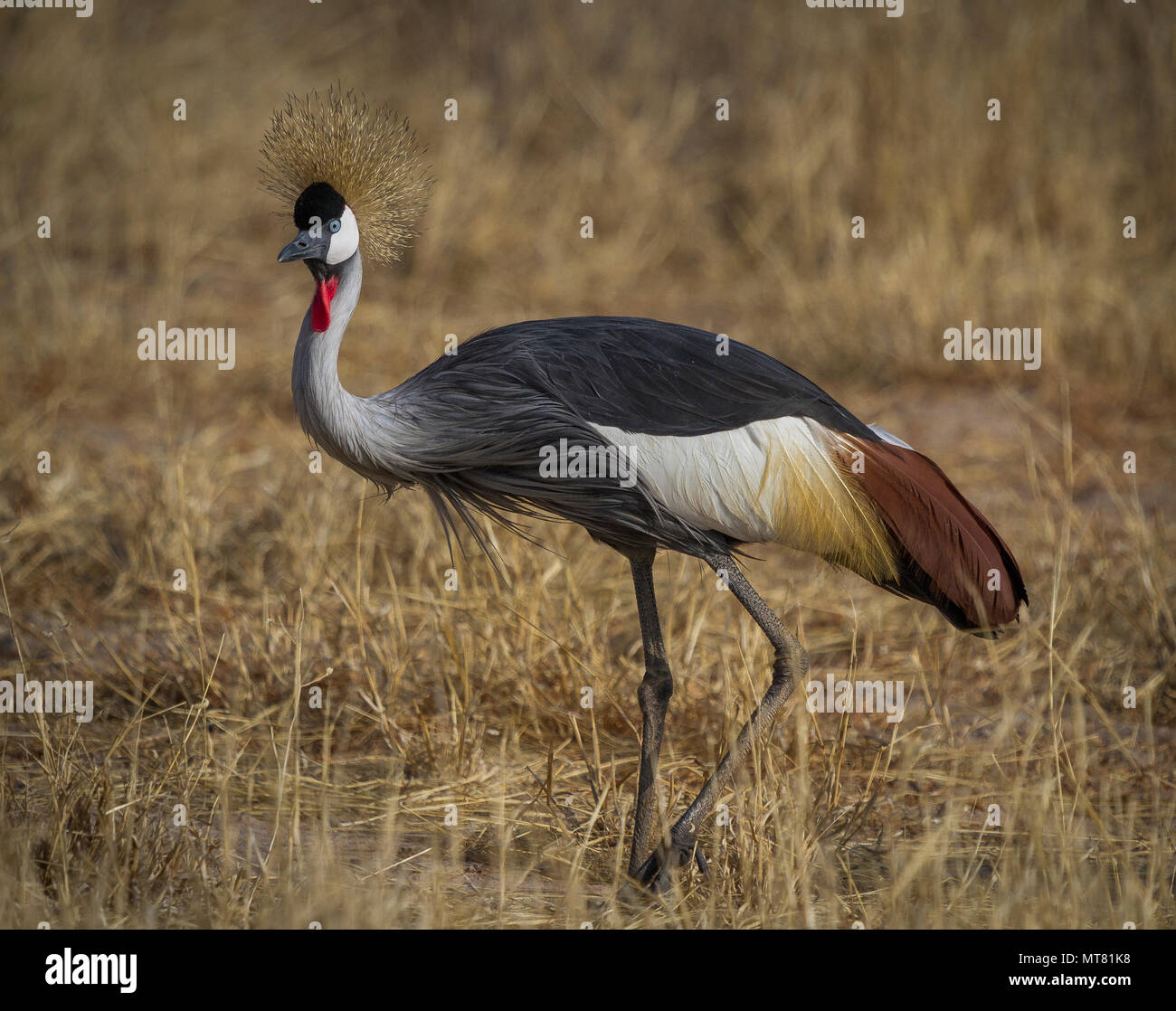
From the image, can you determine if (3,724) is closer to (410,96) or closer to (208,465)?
(208,465)

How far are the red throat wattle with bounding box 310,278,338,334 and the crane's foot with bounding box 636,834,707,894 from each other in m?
1.13

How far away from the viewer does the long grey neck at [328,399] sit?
2.51 meters

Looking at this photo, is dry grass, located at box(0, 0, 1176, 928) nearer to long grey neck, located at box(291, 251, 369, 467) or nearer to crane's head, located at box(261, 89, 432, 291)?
long grey neck, located at box(291, 251, 369, 467)

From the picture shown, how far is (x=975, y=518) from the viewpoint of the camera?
9.28 ft

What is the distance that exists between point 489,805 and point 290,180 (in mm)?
1348

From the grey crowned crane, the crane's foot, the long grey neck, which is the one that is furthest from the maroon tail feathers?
the long grey neck

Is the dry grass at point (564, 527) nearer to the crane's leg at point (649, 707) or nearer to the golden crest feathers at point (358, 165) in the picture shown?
the crane's leg at point (649, 707)

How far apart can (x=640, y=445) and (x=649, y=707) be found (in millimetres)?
552

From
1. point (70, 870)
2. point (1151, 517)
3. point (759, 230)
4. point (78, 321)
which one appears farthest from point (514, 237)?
point (70, 870)

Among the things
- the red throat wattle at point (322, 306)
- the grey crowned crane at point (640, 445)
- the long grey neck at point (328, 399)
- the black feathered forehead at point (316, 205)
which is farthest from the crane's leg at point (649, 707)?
the black feathered forehead at point (316, 205)

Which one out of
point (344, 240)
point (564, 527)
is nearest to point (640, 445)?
point (344, 240)

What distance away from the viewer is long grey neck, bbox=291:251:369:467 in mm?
2506

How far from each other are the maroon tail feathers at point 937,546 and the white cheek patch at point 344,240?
1.04 meters

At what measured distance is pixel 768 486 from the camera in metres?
2.70
